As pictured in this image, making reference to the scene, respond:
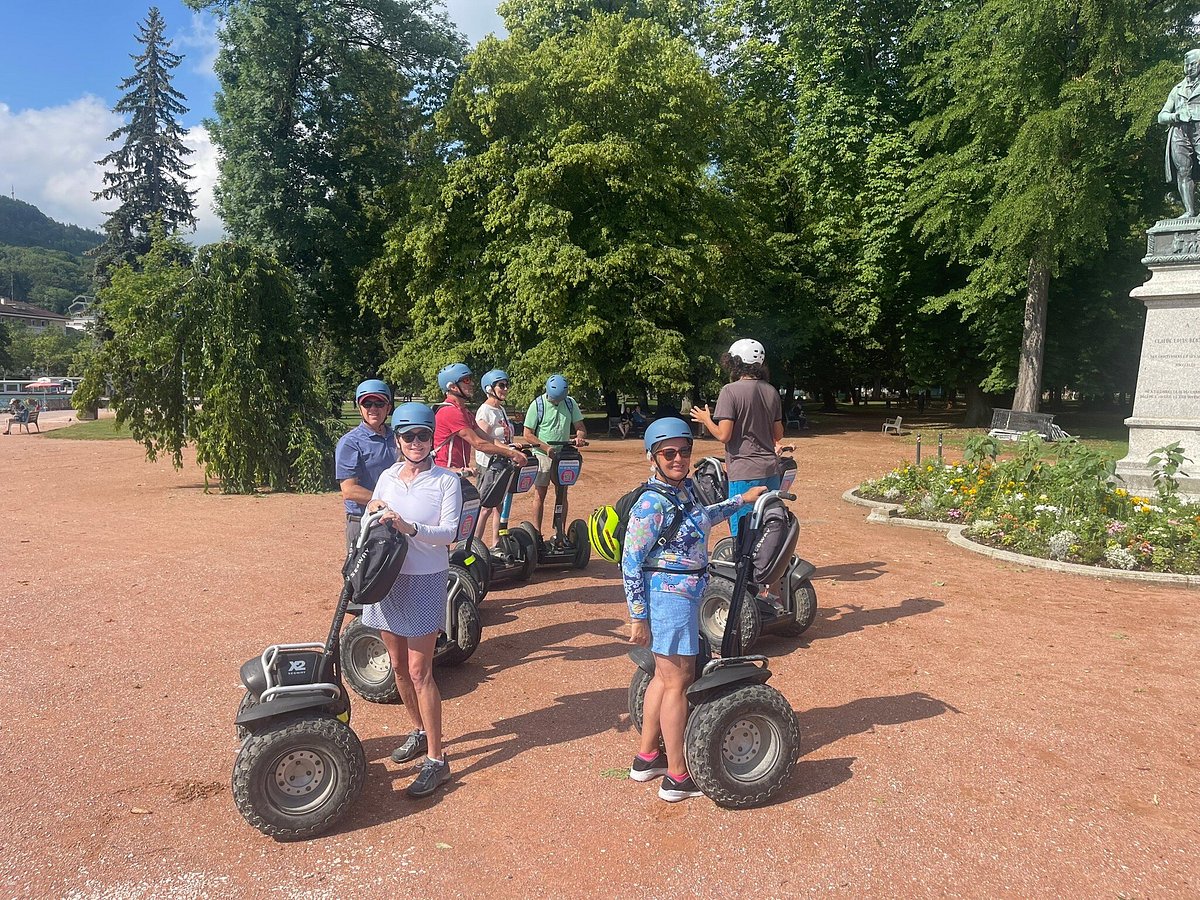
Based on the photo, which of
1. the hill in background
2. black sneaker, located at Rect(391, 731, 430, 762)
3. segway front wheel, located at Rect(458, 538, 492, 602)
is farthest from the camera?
the hill in background

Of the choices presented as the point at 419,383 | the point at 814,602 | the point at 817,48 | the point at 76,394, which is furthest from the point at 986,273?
the point at 76,394

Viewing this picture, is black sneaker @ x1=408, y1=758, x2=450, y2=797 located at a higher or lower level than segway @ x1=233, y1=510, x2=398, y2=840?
lower

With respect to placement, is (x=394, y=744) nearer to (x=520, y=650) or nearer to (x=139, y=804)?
(x=139, y=804)

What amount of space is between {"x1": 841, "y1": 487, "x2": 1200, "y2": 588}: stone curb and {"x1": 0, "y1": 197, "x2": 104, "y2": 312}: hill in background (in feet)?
382

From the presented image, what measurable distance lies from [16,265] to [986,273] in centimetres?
15440

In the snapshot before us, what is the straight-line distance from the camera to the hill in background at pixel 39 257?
12556cm

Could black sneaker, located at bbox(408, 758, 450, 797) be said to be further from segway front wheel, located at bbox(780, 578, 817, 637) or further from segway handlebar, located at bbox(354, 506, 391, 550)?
segway front wheel, located at bbox(780, 578, 817, 637)

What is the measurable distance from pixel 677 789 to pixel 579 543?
14.2ft

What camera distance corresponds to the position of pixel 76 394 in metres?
13.3

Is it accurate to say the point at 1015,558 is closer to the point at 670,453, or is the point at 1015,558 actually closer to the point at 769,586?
the point at 769,586

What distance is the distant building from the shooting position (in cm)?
10088

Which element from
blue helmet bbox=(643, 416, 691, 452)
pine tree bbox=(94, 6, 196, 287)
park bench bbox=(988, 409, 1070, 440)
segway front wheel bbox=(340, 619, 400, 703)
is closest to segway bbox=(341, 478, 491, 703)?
segway front wheel bbox=(340, 619, 400, 703)

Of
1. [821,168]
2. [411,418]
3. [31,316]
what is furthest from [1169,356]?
[31,316]

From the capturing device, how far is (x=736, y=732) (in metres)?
3.55
